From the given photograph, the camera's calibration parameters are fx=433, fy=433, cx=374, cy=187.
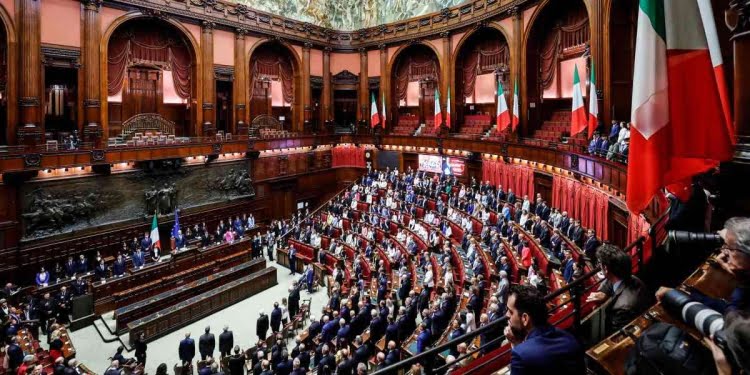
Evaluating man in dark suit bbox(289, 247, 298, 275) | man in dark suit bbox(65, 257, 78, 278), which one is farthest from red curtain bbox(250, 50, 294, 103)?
man in dark suit bbox(65, 257, 78, 278)

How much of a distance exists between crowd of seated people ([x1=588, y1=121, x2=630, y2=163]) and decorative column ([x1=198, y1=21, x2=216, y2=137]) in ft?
56.5

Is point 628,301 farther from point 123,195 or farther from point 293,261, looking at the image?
point 123,195

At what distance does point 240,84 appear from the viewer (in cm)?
2291

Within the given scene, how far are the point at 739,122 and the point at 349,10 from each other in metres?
27.0

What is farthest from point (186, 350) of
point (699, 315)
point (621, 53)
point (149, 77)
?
point (149, 77)

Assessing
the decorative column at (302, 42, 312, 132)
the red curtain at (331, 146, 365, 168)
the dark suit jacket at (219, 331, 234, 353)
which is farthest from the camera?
the red curtain at (331, 146, 365, 168)

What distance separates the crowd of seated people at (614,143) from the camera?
9.65 metres

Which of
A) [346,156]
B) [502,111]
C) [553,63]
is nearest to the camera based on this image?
[502,111]

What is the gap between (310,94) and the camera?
87.4ft

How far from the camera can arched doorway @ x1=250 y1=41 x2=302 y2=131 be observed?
2477 cm

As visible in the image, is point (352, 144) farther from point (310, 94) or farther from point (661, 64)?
point (661, 64)

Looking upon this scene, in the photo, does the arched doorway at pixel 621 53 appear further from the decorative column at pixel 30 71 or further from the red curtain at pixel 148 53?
the decorative column at pixel 30 71

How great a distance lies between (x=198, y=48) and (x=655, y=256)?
21735 mm

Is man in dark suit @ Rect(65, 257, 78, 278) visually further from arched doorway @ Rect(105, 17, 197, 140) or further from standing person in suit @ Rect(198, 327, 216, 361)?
standing person in suit @ Rect(198, 327, 216, 361)
